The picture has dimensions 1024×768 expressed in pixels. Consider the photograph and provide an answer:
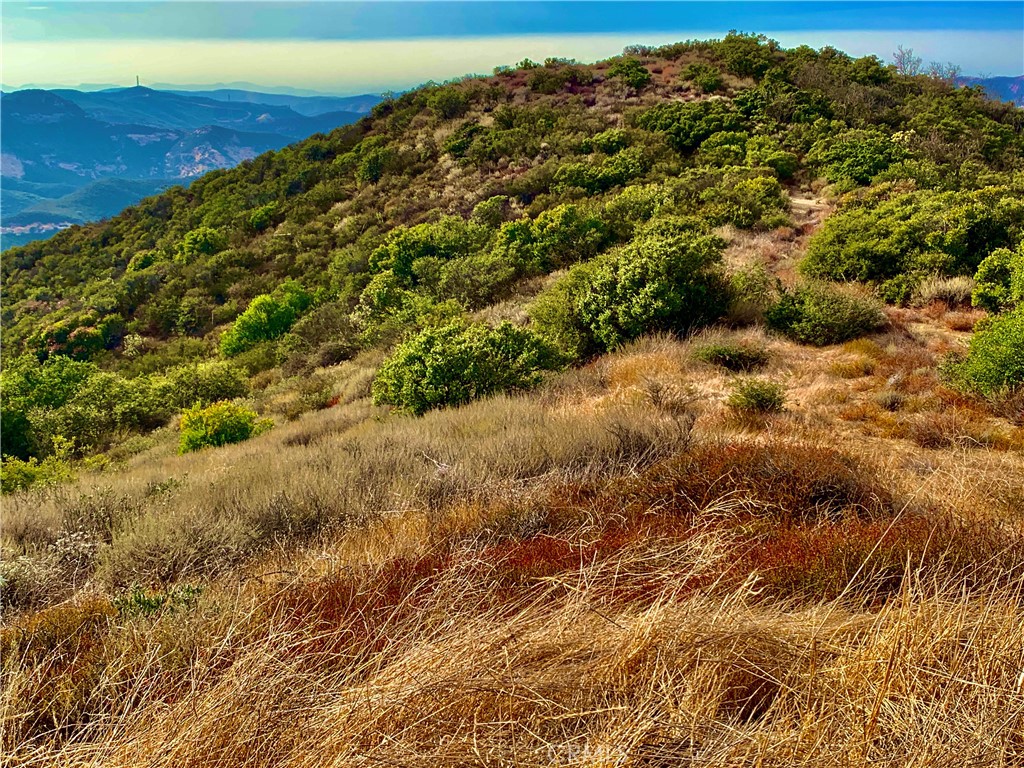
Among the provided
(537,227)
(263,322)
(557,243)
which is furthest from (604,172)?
(263,322)

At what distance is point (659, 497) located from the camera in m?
4.06

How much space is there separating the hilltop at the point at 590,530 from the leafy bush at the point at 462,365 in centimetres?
6

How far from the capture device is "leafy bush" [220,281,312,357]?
24.9 meters

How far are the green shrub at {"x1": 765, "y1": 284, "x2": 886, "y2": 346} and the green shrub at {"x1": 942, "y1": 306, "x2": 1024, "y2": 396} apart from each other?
2347mm

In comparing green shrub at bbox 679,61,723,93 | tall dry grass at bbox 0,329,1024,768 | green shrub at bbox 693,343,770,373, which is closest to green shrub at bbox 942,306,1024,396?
tall dry grass at bbox 0,329,1024,768

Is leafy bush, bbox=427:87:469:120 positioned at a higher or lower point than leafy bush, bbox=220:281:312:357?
higher

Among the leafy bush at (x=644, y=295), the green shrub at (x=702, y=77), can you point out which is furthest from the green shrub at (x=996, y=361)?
the green shrub at (x=702, y=77)

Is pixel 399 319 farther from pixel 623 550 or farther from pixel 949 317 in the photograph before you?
pixel 623 550

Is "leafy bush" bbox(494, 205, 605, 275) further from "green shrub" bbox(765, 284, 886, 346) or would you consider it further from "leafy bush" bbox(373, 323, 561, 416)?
"leafy bush" bbox(373, 323, 561, 416)

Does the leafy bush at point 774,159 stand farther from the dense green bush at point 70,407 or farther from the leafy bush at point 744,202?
the dense green bush at point 70,407

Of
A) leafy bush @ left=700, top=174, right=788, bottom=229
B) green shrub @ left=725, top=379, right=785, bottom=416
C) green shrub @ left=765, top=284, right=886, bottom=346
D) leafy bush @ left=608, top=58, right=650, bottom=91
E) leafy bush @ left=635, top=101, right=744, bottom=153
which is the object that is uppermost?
leafy bush @ left=608, top=58, right=650, bottom=91

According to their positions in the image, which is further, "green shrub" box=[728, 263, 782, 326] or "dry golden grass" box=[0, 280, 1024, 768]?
"green shrub" box=[728, 263, 782, 326]

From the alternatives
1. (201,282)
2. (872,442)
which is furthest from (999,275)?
(201,282)

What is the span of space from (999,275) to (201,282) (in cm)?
3307
